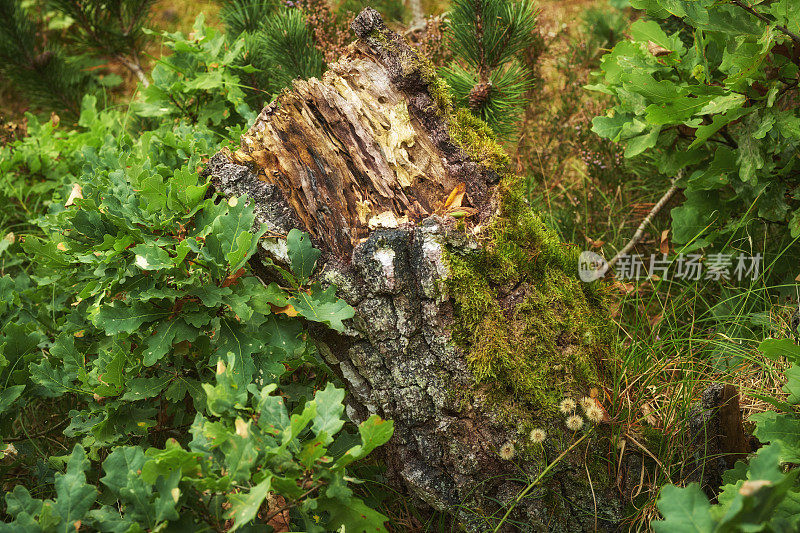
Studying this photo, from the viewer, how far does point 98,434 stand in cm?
193

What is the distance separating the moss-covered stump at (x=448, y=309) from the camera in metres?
1.86

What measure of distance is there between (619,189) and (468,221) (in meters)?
Result: 1.70

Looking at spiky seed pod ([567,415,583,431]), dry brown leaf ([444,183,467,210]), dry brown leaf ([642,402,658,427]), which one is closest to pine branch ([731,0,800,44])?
dry brown leaf ([444,183,467,210])

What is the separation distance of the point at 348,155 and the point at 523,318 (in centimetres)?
90

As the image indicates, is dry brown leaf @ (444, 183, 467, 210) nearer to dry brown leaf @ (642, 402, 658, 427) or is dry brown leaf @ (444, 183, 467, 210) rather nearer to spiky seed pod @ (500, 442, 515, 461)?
spiky seed pod @ (500, 442, 515, 461)

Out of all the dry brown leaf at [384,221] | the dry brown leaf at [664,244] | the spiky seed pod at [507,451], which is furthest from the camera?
the dry brown leaf at [664,244]

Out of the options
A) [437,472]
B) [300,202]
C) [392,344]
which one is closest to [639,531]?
[437,472]

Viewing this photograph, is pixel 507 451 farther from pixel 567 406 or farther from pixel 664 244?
pixel 664 244

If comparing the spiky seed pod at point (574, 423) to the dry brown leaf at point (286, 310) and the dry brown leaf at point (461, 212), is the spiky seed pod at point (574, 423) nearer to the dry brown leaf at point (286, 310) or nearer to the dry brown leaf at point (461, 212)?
the dry brown leaf at point (461, 212)

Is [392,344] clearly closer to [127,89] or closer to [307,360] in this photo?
[307,360]

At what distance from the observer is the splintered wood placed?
2.07 meters

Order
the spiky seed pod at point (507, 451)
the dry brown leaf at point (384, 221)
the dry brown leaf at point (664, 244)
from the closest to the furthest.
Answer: the spiky seed pod at point (507, 451), the dry brown leaf at point (384, 221), the dry brown leaf at point (664, 244)

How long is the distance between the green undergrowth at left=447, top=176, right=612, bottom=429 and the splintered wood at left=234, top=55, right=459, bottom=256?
0.30 metres

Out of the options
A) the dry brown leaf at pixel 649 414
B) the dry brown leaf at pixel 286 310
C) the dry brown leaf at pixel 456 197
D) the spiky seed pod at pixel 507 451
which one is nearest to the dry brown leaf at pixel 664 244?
the dry brown leaf at pixel 649 414
